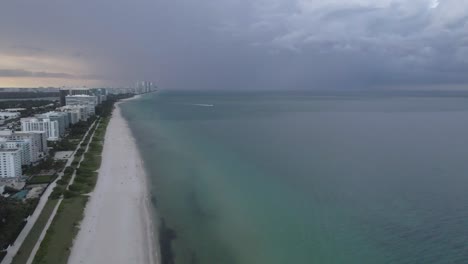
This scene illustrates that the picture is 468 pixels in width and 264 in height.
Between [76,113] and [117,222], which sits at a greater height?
[76,113]

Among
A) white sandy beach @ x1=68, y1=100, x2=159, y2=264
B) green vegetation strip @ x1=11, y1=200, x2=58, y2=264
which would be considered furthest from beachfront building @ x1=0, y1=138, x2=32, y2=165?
green vegetation strip @ x1=11, y1=200, x2=58, y2=264

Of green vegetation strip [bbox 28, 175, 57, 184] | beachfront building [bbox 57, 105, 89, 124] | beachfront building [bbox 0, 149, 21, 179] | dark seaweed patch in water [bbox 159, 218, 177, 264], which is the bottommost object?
dark seaweed patch in water [bbox 159, 218, 177, 264]

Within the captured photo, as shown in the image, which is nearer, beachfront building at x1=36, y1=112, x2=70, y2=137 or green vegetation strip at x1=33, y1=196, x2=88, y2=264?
green vegetation strip at x1=33, y1=196, x2=88, y2=264

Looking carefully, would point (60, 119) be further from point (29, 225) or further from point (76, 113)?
point (29, 225)

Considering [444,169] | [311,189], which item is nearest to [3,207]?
[311,189]

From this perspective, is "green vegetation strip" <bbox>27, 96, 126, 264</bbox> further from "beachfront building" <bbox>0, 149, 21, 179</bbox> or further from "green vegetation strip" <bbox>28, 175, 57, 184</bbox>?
"beachfront building" <bbox>0, 149, 21, 179</bbox>

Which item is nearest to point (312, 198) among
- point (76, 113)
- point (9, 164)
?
point (9, 164)

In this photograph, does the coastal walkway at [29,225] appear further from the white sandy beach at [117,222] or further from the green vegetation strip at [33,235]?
the white sandy beach at [117,222]
